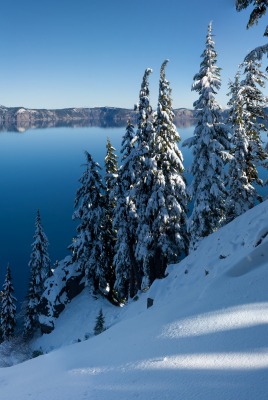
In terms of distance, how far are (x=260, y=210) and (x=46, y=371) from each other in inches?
405

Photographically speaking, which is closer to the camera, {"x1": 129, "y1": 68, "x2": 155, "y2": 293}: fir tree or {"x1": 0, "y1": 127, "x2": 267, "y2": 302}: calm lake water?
{"x1": 129, "y1": 68, "x2": 155, "y2": 293}: fir tree

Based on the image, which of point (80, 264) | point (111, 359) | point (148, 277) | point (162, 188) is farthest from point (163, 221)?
point (111, 359)

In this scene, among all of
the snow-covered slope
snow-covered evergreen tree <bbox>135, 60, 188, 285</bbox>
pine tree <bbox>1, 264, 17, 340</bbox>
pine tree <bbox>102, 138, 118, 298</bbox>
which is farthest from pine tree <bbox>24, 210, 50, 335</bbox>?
the snow-covered slope

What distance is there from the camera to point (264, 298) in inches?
235

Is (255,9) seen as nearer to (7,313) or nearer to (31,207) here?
(7,313)

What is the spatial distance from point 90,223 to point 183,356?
71.8 feet

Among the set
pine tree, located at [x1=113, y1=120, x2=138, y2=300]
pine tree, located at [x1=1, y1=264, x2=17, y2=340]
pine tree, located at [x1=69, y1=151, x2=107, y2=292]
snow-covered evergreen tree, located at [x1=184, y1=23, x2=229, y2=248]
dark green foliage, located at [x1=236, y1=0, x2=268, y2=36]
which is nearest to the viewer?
dark green foliage, located at [x1=236, y1=0, x2=268, y2=36]

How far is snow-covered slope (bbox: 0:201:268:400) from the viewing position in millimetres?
4172

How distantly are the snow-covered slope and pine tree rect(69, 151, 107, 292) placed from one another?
18.4 m

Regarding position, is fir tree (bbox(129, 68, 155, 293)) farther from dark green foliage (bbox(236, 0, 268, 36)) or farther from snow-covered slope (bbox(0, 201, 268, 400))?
snow-covered slope (bbox(0, 201, 268, 400))

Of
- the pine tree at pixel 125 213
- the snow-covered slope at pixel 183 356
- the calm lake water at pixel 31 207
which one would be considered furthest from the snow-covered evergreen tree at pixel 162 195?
the calm lake water at pixel 31 207

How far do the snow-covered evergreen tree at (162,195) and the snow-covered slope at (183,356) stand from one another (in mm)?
11187

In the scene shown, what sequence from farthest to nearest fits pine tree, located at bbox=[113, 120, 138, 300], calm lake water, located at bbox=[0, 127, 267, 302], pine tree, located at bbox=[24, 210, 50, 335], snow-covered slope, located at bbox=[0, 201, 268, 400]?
calm lake water, located at bbox=[0, 127, 267, 302], pine tree, located at bbox=[24, 210, 50, 335], pine tree, located at bbox=[113, 120, 138, 300], snow-covered slope, located at bbox=[0, 201, 268, 400]

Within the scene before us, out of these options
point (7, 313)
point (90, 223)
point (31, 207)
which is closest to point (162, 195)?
point (90, 223)
